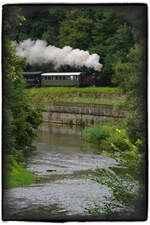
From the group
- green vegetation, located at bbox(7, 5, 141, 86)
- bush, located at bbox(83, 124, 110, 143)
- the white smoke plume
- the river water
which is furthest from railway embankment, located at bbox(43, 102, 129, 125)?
green vegetation, located at bbox(7, 5, 141, 86)

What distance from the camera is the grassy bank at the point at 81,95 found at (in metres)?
32.9

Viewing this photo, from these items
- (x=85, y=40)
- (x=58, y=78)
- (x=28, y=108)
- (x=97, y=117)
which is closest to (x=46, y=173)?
(x=28, y=108)

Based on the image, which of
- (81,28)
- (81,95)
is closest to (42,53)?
(81,28)

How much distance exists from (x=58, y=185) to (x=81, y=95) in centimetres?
2691

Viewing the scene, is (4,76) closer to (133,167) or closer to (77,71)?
(133,167)

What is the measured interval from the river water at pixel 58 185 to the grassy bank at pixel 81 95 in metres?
9.13

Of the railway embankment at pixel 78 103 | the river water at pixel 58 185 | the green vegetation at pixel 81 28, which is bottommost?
the river water at pixel 58 185

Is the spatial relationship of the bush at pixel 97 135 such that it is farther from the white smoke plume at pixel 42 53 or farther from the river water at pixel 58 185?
the white smoke plume at pixel 42 53

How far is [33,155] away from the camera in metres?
16.9

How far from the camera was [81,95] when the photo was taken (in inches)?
1446

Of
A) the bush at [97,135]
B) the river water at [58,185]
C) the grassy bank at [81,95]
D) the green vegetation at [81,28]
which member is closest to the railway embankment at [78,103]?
the grassy bank at [81,95]

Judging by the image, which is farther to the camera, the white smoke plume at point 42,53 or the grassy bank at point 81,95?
the grassy bank at point 81,95

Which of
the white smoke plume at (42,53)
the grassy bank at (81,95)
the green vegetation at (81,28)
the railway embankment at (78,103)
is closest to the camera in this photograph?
the green vegetation at (81,28)

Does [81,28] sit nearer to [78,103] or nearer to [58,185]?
[58,185]
